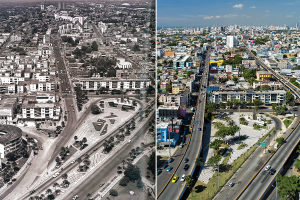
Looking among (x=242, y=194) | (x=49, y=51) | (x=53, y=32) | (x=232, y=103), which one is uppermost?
(x=53, y=32)

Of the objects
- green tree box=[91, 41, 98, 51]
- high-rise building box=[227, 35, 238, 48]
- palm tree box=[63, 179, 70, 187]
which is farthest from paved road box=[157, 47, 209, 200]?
high-rise building box=[227, 35, 238, 48]

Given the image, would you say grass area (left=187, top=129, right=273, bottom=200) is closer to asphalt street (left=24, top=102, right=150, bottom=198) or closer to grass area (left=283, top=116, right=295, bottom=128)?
grass area (left=283, top=116, right=295, bottom=128)

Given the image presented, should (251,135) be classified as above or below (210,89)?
below

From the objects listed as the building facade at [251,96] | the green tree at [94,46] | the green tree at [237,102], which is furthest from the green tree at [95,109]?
the building facade at [251,96]

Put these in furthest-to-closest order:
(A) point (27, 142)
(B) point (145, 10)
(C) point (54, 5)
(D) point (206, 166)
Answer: (D) point (206, 166), (B) point (145, 10), (C) point (54, 5), (A) point (27, 142)

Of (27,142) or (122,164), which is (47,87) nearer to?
(27,142)

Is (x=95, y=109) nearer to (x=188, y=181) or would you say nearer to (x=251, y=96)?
(x=188, y=181)

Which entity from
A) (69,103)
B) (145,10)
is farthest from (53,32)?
(145,10)

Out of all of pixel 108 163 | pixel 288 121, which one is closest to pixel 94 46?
pixel 108 163
